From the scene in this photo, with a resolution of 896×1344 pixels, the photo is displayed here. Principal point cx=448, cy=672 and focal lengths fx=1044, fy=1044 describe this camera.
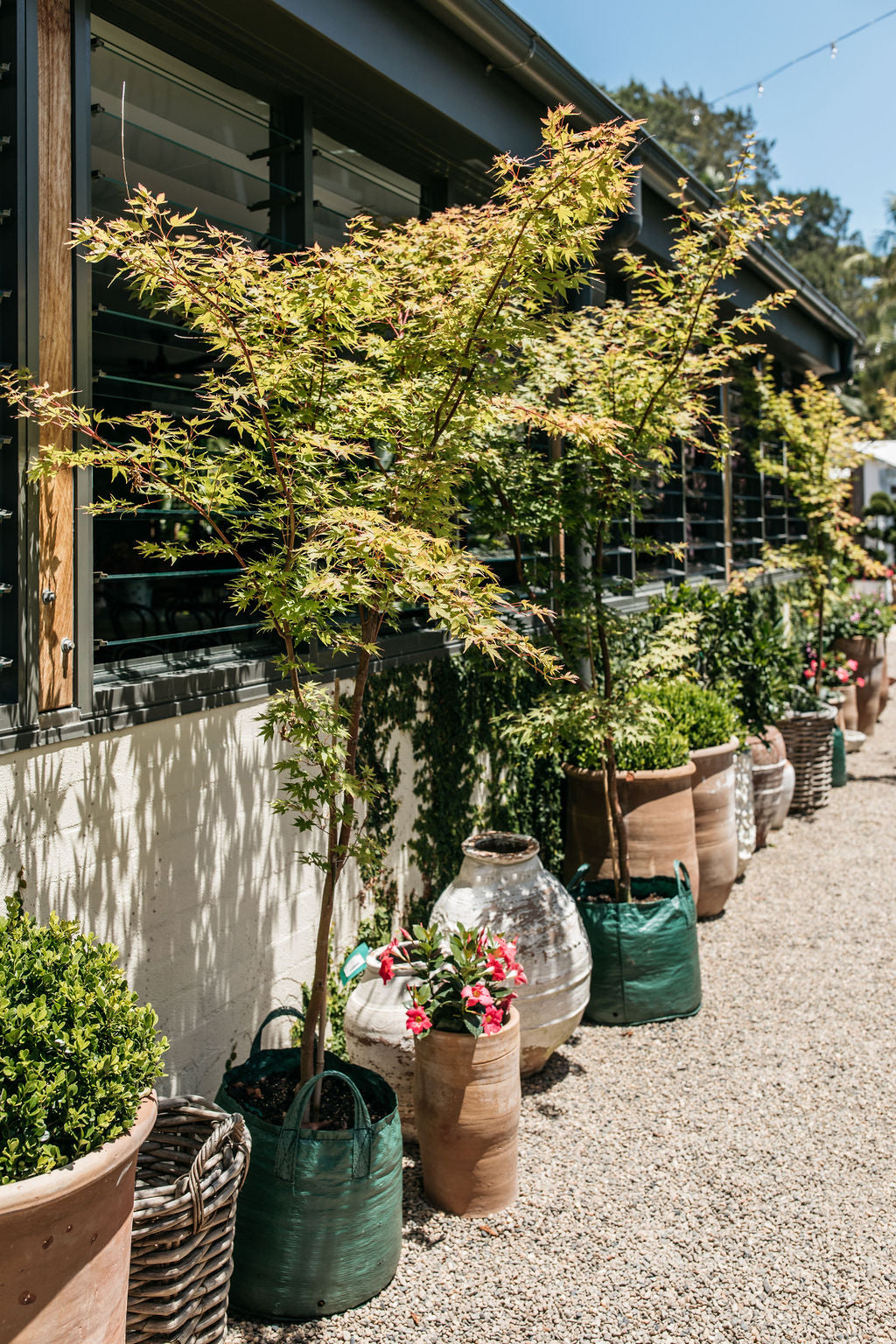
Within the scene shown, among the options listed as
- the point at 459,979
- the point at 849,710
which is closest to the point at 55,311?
the point at 459,979

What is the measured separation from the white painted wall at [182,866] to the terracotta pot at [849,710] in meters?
7.41

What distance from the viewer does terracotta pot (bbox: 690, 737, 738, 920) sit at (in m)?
5.36

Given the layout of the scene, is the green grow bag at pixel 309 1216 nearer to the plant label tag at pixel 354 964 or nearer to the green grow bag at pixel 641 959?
the plant label tag at pixel 354 964

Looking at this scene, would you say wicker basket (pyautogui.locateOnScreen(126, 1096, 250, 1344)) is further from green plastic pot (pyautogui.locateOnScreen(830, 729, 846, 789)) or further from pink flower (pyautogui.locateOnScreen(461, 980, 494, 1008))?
green plastic pot (pyautogui.locateOnScreen(830, 729, 846, 789))

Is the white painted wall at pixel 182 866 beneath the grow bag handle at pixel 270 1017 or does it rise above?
above

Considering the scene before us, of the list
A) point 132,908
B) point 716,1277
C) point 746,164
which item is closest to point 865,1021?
point 716,1277

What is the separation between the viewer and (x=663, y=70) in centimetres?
3772

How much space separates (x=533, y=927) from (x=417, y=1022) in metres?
0.84

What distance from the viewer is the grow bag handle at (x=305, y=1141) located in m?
2.57

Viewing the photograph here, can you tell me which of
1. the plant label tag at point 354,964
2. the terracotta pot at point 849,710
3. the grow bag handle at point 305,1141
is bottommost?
the grow bag handle at point 305,1141

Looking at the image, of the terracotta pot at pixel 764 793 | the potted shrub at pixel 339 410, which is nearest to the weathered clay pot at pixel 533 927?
the potted shrub at pixel 339 410

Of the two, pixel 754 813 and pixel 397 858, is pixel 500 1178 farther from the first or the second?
pixel 754 813

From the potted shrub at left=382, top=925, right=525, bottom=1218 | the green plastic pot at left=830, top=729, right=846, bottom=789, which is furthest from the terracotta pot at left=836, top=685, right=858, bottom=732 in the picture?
the potted shrub at left=382, top=925, right=525, bottom=1218

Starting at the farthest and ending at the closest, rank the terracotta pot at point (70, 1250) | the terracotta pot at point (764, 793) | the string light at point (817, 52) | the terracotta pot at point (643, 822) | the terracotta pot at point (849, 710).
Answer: the terracotta pot at point (849, 710)
the string light at point (817, 52)
the terracotta pot at point (764, 793)
the terracotta pot at point (643, 822)
the terracotta pot at point (70, 1250)
